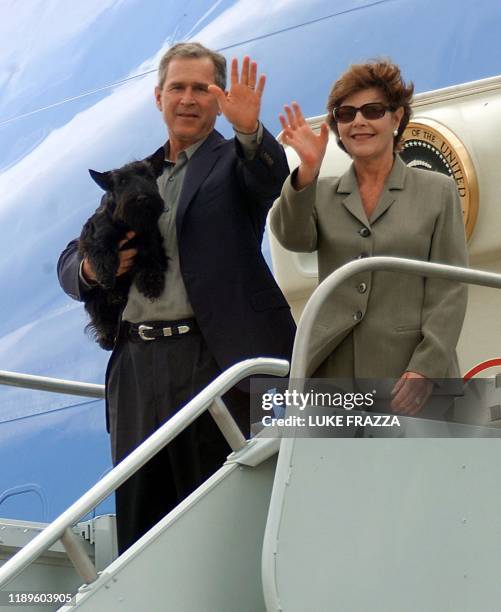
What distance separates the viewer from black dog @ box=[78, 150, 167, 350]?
A: 10.9ft

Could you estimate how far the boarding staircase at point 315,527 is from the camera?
9.12 ft

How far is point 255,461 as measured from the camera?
2975 mm

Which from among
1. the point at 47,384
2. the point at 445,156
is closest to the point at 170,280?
the point at 47,384

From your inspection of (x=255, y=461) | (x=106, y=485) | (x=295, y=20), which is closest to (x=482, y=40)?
(x=295, y=20)

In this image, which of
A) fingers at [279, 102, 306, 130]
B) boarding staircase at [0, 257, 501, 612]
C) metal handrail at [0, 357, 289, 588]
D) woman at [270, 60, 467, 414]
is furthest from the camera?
fingers at [279, 102, 306, 130]

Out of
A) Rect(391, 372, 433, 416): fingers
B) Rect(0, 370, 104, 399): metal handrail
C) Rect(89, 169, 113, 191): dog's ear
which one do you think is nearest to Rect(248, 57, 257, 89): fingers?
Rect(89, 169, 113, 191): dog's ear

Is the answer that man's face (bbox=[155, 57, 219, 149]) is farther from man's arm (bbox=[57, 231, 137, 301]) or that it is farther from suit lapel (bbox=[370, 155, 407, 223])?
suit lapel (bbox=[370, 155, 407, 223])

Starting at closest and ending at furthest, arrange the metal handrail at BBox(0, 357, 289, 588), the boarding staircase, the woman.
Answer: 1. the metal handrail at BBox(0, 357, 289, 588)
2. the boarding staircase
3. the woman

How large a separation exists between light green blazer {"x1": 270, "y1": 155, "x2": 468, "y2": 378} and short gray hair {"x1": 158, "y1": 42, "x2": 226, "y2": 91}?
0.47 m

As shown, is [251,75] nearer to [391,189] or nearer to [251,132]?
[251,132]

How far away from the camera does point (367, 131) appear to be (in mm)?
3305

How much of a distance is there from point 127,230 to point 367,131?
2.27ft

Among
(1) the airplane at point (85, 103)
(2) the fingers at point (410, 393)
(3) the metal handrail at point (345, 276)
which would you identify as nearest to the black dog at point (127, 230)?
(3) the metal handrail at point (345, 276)

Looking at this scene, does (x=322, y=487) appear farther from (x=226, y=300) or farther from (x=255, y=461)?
(x=226, y=300)
